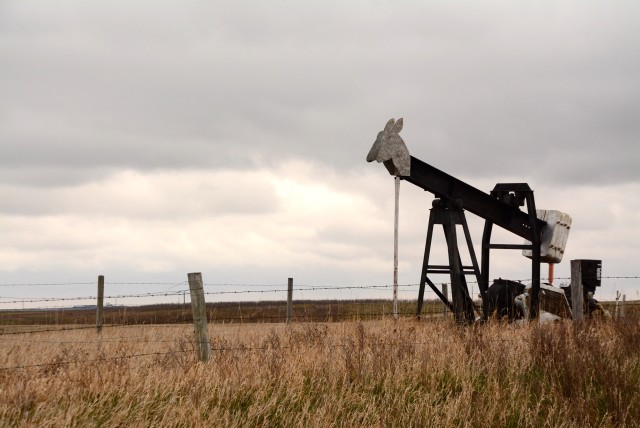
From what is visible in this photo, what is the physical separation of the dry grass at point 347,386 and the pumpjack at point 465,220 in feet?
18.4

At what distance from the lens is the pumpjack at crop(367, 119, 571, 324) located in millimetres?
14734

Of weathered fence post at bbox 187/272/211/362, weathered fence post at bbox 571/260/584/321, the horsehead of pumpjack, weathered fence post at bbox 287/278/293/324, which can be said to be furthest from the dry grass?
weathered fence post at bbox 287/278/293/324

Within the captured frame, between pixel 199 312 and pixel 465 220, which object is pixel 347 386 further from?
pixel 465 220

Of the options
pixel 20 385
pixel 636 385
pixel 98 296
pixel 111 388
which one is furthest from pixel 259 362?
pixel 98 296

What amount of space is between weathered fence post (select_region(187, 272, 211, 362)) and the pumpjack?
6.74 metres

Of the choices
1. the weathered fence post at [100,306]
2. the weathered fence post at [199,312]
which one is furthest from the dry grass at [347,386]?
the weathered fence post at [100,306]

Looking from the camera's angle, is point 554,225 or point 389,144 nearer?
point 389,144

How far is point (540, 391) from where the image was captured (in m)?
7.92

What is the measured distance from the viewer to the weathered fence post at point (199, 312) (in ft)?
28.0

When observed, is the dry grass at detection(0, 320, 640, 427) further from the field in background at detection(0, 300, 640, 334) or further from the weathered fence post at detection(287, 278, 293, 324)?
the weathered fence post at detection(287, 278, 293, 324)

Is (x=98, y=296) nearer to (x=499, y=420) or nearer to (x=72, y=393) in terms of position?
(x=72, y=393)

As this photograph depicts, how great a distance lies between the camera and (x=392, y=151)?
14.6 metres

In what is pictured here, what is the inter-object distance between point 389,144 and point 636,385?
7.63 metres

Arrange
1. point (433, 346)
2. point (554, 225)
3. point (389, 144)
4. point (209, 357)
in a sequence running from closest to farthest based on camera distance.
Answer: point (209, 357) → point (433, 346) → point (389, 144) → point (554, 225)
